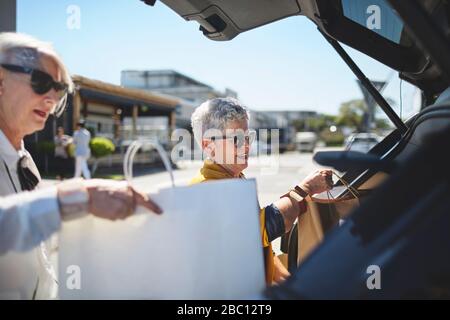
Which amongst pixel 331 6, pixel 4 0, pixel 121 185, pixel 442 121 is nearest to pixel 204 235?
pixel 121 185

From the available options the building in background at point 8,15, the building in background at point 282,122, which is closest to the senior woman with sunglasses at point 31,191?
the building in background at point 8,15

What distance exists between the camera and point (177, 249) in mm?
900

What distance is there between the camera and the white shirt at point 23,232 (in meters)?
0.89

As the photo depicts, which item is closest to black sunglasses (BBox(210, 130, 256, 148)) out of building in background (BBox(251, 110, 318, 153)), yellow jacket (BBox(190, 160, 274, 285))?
yellow jacket (BBox(190, 160, 274, 285))

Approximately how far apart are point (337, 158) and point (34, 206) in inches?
28.5

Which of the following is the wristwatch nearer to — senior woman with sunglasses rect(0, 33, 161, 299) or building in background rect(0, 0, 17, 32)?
senior woman with sunglasses rect(0, 33, 161, 299)

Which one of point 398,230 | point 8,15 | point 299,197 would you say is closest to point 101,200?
point 398,230

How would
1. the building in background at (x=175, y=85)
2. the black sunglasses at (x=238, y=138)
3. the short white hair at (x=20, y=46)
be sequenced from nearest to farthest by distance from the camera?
the short white hair at (x=20, y=46) → the black sunglasses at (x=238, y=138) → the building in background at (x=175, y=85)

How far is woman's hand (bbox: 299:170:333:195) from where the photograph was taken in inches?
65.7

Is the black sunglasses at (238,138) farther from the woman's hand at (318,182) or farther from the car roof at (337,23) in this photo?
the car roof at (337,23)

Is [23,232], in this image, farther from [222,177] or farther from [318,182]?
[318,182]

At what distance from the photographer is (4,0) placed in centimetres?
121
